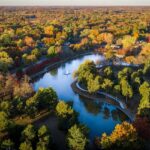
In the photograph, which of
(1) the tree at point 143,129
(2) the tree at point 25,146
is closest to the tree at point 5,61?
(2) the tree at point 25,146

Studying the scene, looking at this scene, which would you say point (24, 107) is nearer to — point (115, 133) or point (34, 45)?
point (115, 133)

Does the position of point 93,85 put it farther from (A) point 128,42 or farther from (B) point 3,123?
(A) point 128,42

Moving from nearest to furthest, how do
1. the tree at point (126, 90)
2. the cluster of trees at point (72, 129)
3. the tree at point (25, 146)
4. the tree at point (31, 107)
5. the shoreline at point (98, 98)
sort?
the tree at point (25, 146), the cluster of trees at point (72, 129), the tree at point (31, 107), the shoreline at point (98, 98), the tree at point (126, 90)

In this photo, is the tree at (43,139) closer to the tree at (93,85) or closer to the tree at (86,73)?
the tree at (93,85)

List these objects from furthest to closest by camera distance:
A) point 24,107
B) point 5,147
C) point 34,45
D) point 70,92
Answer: point 34,45, point 70,92, point 24,107, point 5,147

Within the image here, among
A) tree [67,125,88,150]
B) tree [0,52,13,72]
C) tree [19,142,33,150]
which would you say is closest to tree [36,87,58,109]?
tree [67,125,88,150]

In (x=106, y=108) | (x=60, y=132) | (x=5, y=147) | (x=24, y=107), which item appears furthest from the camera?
(x=106, y=108)

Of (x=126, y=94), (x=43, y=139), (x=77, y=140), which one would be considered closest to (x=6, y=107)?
(x=43, y=139)

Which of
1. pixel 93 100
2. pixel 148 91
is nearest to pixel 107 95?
pixel 93 100
